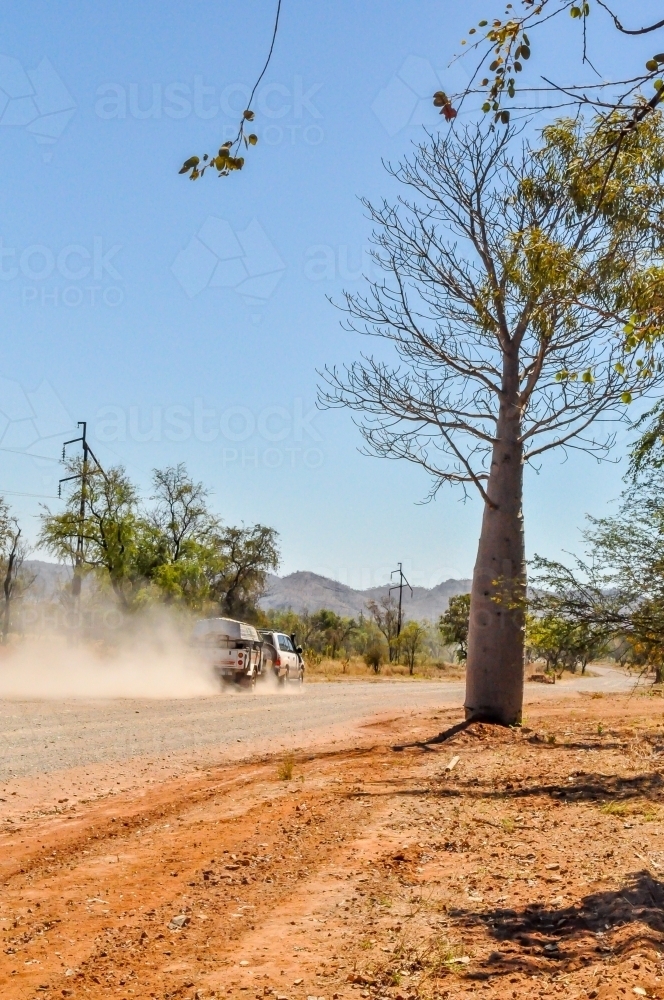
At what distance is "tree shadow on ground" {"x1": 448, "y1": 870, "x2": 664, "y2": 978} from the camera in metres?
3.96

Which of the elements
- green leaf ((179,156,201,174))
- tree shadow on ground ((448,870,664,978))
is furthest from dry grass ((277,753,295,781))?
green leaf ((179,156,201,174))

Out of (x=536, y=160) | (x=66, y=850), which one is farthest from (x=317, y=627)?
(x=66, y=850)

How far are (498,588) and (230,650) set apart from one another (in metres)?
11.0

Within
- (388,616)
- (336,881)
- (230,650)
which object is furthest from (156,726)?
(388,616)

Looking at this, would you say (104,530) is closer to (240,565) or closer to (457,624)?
(240,565)

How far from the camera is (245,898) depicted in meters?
4.88

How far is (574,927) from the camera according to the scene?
431cm

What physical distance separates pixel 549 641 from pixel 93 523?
2728 cm

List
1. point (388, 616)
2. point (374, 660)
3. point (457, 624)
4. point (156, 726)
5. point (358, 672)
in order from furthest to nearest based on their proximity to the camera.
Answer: point (388, 616) < point (457, 624) < point (374, 660) < point (358, 672) < point (156, 726)

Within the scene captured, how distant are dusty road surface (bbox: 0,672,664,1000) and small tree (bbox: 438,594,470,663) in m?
49.9

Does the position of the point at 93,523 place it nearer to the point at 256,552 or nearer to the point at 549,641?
the point at 256,552

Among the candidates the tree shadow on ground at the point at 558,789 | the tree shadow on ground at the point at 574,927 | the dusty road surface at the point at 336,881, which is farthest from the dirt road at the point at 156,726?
the tree shadow on ground at the point at 574,927

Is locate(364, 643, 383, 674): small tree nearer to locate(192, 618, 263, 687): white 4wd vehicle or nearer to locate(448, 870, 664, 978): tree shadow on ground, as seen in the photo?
locate(192, 618, 263, 687): white 4wd vehicle

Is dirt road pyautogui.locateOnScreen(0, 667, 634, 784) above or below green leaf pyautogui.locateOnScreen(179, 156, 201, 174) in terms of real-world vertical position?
below
